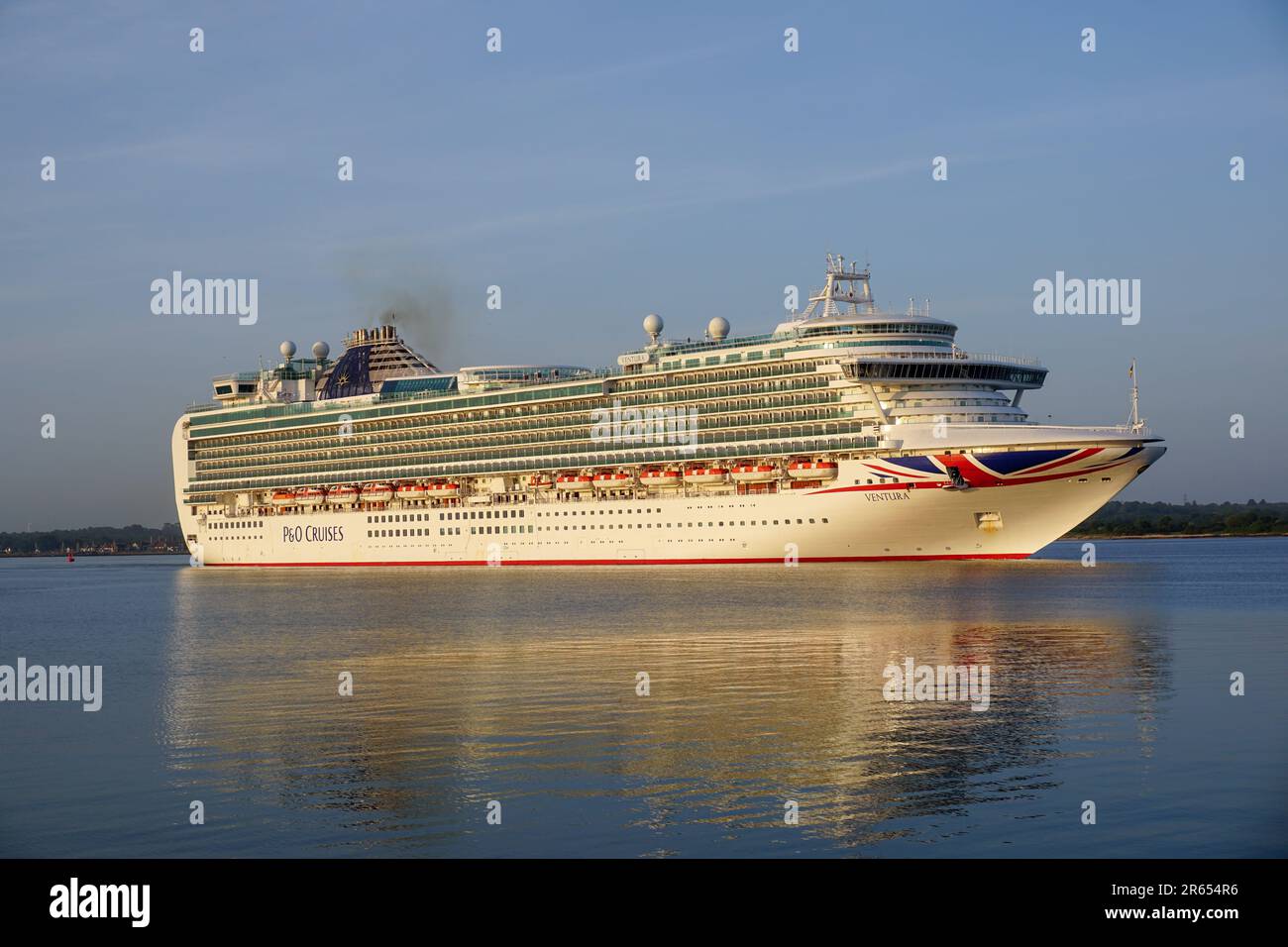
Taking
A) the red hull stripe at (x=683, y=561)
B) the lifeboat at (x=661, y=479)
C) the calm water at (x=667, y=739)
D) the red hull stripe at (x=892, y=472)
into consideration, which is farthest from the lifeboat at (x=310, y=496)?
the calm water at (x=667, y=739)

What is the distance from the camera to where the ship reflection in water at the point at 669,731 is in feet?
51.2

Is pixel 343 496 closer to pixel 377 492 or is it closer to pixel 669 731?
pixel 377 492

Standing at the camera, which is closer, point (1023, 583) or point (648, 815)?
point (648, 815)

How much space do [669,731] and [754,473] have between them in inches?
2102

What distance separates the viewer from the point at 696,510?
76125mm

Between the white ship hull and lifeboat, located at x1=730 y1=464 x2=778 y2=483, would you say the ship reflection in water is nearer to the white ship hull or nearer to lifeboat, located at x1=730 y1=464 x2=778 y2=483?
the white ship hull

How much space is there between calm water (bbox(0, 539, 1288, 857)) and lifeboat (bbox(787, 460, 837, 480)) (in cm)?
2617

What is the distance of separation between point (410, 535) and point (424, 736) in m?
75.8

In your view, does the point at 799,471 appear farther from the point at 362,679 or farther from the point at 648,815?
the point at 648,815

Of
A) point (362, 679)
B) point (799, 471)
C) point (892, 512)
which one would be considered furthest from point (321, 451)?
point (362, 679)

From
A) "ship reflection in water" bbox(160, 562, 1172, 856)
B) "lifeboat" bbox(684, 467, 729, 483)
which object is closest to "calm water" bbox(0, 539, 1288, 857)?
"ship reflection in water" bbox(160, 562, 1172, 856)

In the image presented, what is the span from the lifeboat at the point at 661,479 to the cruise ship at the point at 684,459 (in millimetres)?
149

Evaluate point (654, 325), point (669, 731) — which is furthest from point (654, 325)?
point (669, 731)

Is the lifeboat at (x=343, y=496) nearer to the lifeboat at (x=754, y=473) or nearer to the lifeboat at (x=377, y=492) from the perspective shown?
the lifeboat at (x=377, y=492)
